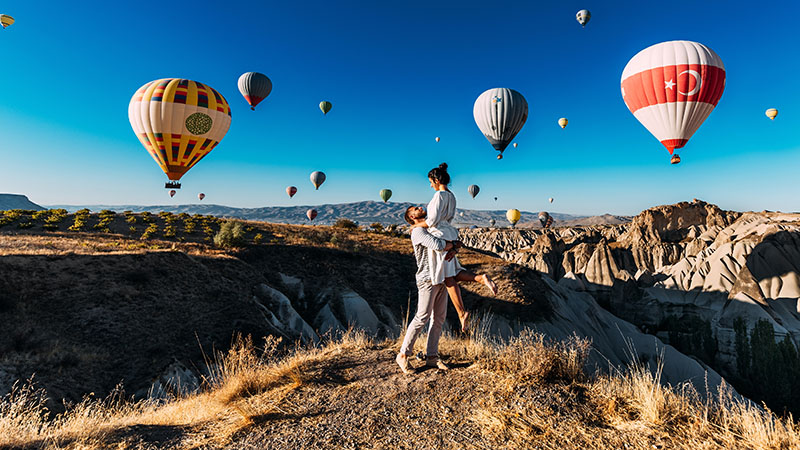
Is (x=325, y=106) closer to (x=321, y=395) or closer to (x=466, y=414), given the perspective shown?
(x=321, y=395)

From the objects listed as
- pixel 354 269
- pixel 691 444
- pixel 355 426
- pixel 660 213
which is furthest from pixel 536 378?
pixel 660 213

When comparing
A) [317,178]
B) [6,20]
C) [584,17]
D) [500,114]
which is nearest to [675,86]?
[500,114]

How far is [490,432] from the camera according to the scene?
3.98m

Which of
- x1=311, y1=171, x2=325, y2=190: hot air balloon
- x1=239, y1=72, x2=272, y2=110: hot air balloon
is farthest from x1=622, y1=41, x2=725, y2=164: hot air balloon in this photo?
x1=311, y1=171, x2=325, y2=190: hot air balloon

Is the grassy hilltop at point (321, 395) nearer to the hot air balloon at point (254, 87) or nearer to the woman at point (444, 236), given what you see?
the woman at point (444, 236)

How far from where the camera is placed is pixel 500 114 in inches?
1101

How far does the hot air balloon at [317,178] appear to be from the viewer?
5222 centimetres

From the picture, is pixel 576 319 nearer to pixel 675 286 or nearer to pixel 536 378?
pixel 536 378

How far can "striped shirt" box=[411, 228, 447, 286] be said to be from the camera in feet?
15.8

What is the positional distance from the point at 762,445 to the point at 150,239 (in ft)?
106

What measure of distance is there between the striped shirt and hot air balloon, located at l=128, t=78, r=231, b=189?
20.7m

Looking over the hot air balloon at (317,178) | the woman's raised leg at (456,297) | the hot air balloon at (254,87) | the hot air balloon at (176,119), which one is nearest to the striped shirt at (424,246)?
the woman's raised leg at (456,297)

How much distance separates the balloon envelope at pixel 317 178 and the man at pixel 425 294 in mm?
48564

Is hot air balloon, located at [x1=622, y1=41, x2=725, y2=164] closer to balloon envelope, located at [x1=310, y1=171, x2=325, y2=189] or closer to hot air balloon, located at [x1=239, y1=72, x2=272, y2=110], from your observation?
hot air balloon, located at [x1=239, y1=72, x2=272, y2=110]
